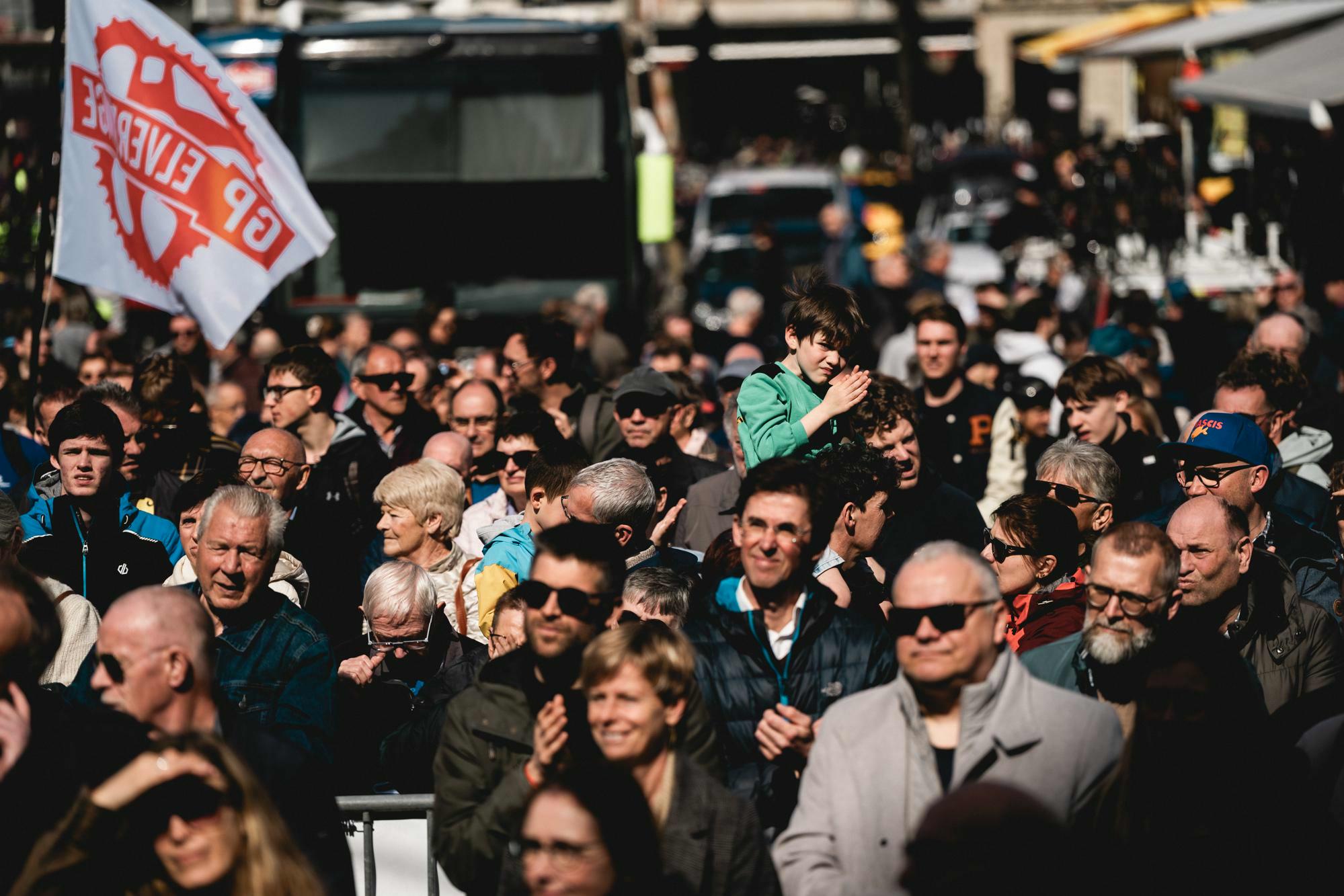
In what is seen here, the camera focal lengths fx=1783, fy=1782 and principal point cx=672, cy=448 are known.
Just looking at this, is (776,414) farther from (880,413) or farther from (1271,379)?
(1271,379)

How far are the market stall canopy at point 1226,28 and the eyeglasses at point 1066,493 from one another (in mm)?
12071

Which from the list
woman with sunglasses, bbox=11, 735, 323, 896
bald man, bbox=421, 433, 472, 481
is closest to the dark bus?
bald man, bbox=421, 433, 472, 481

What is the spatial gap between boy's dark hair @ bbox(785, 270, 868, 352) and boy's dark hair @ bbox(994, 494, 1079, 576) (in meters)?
0.81

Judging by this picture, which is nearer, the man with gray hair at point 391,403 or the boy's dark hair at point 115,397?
the boy's dark hair at point 115,397

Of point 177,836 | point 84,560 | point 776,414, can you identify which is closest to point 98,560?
point 84,560

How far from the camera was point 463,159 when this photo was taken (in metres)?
15.2

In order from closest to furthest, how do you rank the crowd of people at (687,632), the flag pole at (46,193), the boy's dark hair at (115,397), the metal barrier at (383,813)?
1. the crowd of people at (687,632)
2. the metal barrier at (383,813)
3. the boy's dark hair at (115,397)
4. the flag pole at (46,193)

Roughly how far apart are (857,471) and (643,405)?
183 centimetres

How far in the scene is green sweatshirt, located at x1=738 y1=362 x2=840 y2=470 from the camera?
19.5 feet

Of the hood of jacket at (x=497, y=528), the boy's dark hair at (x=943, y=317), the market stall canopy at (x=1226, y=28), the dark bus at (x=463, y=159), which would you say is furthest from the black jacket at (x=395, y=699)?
the market stall canopy at (x=1226, y=28)

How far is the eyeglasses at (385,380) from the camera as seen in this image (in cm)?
926

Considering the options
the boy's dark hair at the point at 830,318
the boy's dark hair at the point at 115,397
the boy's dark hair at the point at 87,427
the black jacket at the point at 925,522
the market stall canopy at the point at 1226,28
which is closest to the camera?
the boy's dark hair at the point at 830,318

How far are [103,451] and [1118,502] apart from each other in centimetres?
405

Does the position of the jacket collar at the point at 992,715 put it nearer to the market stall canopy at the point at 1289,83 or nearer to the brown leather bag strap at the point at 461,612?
the brown leather bag strap at the point at 461,612
